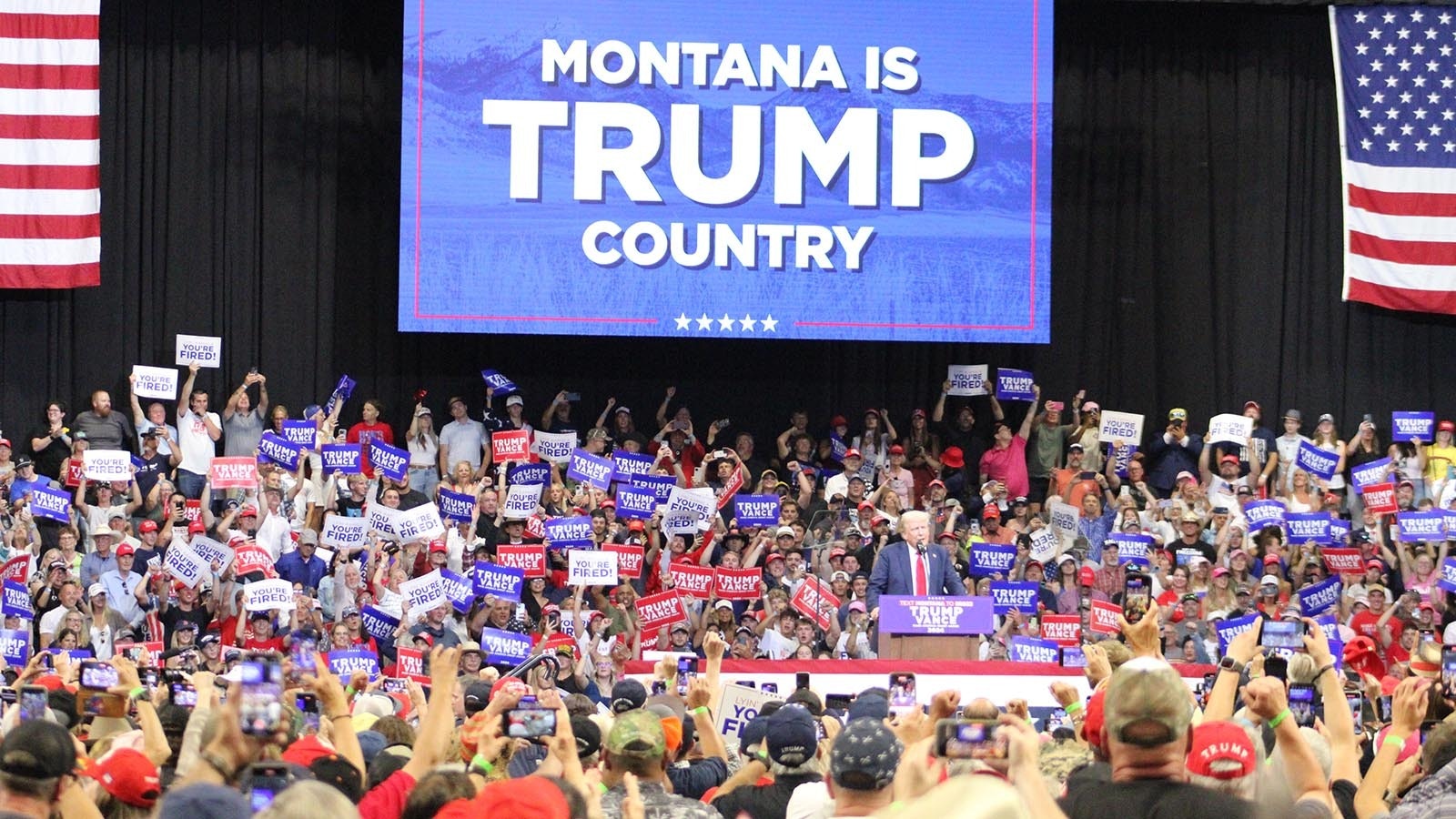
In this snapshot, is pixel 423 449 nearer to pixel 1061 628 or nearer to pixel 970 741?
pixel 1061 628

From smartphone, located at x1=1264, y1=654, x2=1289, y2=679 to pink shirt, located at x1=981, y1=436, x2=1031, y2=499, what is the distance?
11093 mm

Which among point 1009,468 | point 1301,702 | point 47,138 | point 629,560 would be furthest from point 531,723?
point 47,138

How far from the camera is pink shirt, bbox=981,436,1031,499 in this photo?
17141 mm

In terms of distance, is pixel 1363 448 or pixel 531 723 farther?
pixel 1363 448

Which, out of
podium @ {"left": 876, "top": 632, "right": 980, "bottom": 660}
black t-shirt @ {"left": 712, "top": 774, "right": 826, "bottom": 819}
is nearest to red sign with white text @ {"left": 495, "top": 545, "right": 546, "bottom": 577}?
podium @ {"left": 876, "top": 632, "right": 980, "bottom": 660}

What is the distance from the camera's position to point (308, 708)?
21.8ft

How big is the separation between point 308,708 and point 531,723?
8.55ft

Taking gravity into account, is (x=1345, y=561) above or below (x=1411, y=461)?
below

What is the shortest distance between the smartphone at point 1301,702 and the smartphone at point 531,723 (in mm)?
1961

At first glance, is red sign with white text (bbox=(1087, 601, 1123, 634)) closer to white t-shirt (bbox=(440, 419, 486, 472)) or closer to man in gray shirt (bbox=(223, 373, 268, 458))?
white t-shirt (bbox=(440, 419, 486, 472))

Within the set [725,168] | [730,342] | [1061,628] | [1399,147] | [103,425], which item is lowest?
[1061,628]

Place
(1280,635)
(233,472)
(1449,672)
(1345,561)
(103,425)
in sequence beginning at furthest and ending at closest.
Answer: (103,425) → (233,472) → (1345,561) → (1280,635) → (1449,672)

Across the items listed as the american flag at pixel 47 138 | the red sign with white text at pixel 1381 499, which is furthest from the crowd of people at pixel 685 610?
the american flag at pixel 47 138

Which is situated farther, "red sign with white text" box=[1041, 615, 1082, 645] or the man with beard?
the man with beard
